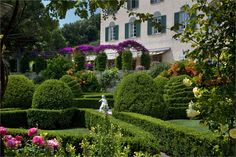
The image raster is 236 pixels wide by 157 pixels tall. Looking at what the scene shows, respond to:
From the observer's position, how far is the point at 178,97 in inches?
587

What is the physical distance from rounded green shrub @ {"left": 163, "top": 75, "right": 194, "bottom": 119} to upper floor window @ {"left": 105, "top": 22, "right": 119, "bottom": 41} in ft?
66.5

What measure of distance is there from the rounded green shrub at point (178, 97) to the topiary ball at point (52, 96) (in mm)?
3678

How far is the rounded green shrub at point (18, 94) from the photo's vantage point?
13312mm

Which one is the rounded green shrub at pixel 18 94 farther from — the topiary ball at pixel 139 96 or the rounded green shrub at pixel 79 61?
the rounded green shrub at pixel 79 61

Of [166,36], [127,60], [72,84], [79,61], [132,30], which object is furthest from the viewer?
[132,30]

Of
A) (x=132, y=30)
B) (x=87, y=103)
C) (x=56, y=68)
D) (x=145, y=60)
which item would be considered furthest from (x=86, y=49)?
(x=87, y=103)

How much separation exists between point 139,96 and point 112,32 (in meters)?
24.5

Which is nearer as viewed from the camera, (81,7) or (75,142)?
(81,7)

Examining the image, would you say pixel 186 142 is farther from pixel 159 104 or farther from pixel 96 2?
pixel 96 2

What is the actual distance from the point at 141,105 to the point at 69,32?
49.8 m

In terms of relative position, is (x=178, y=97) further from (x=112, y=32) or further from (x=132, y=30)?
(x=112, y=32)

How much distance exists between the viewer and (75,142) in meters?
7.85

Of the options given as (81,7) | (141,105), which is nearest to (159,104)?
(141,105)

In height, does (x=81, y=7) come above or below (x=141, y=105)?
above
